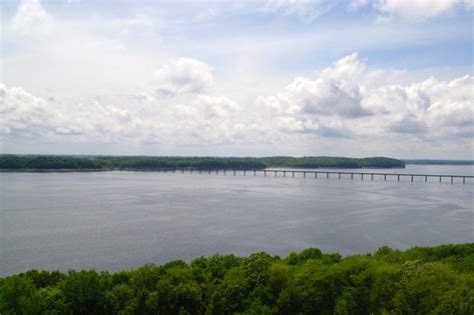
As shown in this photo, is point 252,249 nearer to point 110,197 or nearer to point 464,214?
point 464,214

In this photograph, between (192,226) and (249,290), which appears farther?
(192,226)

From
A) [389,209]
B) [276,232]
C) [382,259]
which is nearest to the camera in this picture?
[382,259]

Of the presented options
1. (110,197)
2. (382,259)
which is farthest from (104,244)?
(110,197)

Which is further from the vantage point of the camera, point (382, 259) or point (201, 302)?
point (382, 259)

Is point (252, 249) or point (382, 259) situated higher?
point (382, 259)

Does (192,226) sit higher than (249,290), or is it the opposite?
(249,290)
